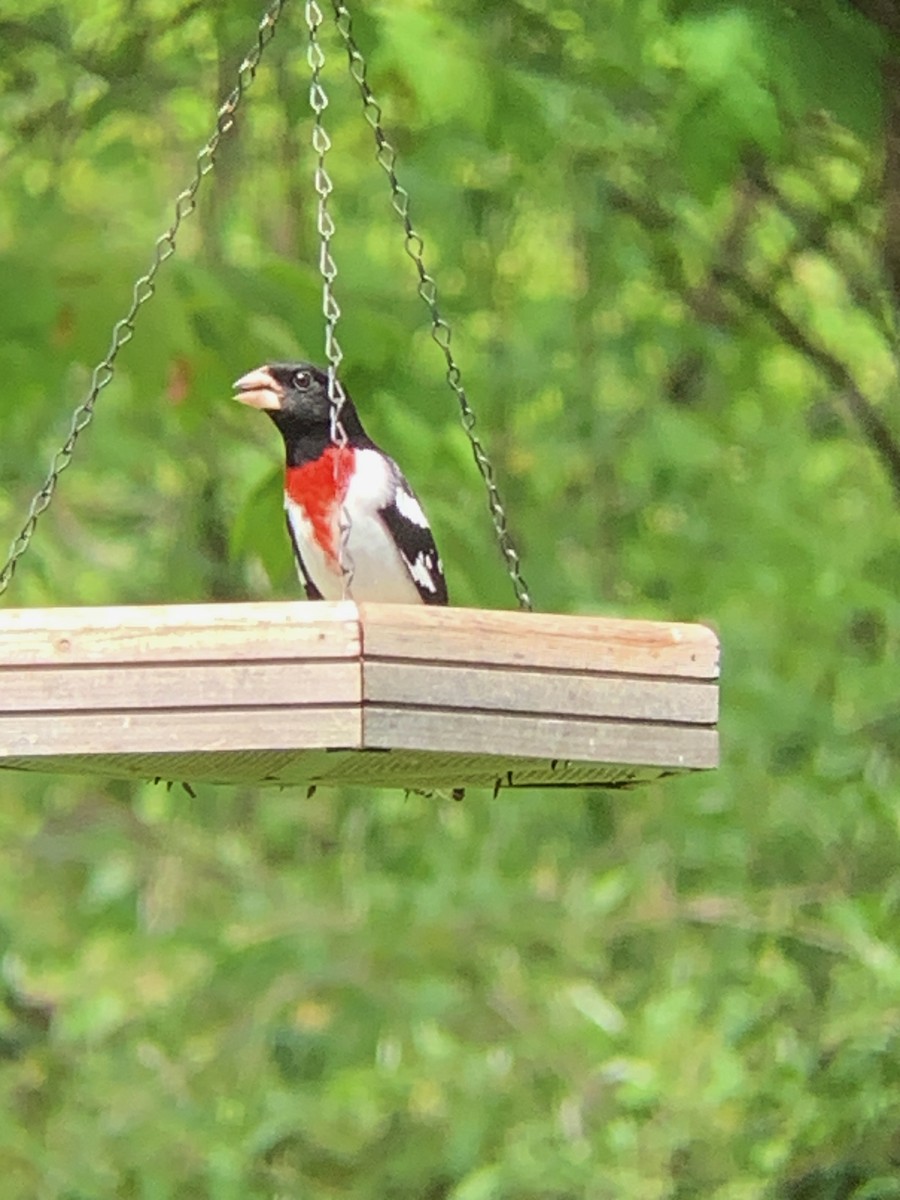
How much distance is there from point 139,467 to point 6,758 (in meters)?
3.94

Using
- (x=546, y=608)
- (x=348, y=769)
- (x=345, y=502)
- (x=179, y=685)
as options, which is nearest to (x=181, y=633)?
(x=179, y=685)

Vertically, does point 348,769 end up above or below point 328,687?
below

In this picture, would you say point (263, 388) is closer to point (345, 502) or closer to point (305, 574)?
point (345, 502)

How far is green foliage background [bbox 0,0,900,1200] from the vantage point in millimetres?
5324

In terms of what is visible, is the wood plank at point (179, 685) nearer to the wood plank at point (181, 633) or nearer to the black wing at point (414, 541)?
the wood plank at point (181, 633)

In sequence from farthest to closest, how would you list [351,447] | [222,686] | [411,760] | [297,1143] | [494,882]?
[297,1143] < [494,882] < [351,447] < [411,760] < [222,686]

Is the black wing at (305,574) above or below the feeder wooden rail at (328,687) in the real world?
below

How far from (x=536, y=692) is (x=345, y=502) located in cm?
79

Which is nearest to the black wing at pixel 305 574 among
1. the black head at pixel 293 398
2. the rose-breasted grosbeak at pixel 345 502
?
the rose-breasted grosbeak at pixel 345 502

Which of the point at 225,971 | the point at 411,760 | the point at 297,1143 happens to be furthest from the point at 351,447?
the point at 297,1143

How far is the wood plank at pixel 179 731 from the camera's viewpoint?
2432 mm

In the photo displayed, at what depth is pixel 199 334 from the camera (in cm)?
438

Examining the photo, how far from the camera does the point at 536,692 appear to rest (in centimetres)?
263

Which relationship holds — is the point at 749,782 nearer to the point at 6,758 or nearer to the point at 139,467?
the point at 139,467
